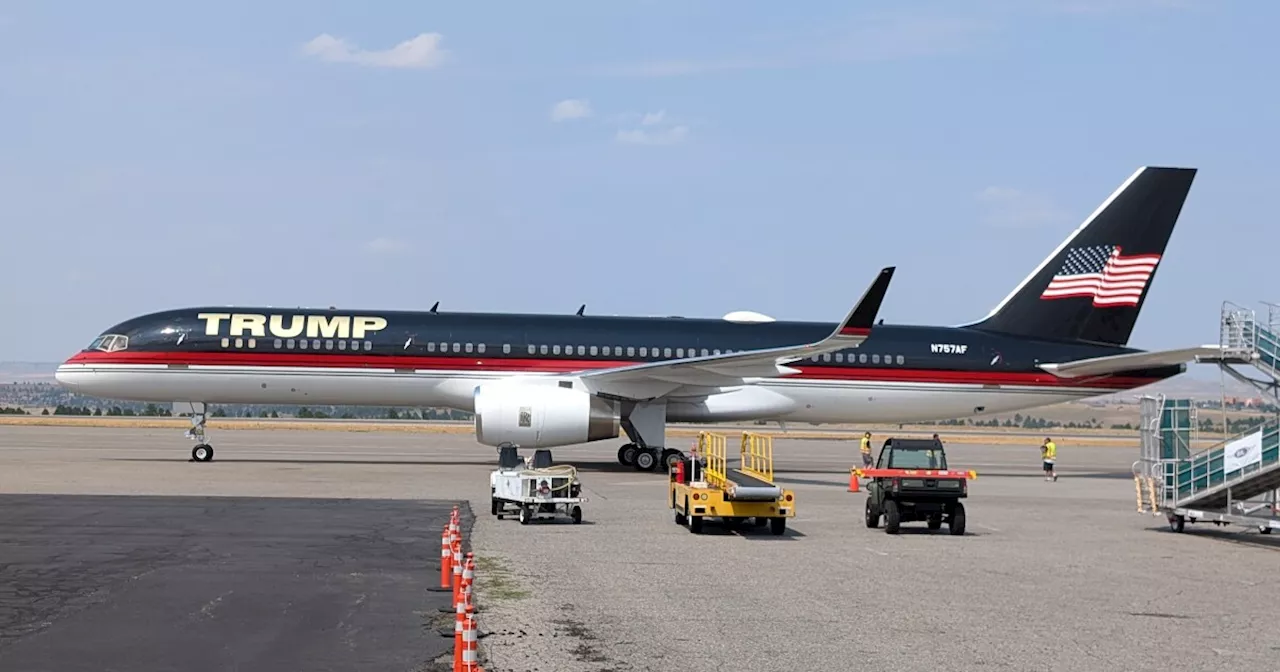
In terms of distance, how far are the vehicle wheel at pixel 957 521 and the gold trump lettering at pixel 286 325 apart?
62.1 ft

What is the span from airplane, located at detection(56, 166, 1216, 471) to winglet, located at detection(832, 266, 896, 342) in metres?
3.43

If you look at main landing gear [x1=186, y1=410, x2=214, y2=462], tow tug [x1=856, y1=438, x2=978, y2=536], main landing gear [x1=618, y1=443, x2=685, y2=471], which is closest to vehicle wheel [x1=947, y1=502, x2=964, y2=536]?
tow tug [x1=856, y1=438, x2=978, y2=536]

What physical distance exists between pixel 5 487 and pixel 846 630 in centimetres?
2180

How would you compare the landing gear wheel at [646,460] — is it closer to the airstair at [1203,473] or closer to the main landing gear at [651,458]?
the main landing gear at [651,458]

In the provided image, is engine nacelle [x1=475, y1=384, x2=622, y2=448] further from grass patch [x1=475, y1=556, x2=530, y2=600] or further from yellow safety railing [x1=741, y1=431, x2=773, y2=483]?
grass patch [x1=475, y1=556, x2=530, y2=600]

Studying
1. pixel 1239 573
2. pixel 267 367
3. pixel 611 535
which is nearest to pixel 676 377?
pixel 267 367

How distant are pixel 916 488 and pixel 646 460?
602 inches

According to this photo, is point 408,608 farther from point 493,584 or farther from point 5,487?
point 5,487

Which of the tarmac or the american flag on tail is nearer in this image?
the tarmac

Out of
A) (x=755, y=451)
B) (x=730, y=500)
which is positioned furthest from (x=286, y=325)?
(x=730, y=500)

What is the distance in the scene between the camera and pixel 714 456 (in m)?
26.1

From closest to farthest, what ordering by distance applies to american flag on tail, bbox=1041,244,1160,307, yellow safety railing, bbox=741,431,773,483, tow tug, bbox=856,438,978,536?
tow tug, bbox=856,438,978,536 < yellow safety railing, bbox=741,431,773,483 < american flag on tail, bbox=1041,244,1160,307

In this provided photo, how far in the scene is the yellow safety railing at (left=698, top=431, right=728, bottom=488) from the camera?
24.5m

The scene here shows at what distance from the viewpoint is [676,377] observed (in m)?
35.9
